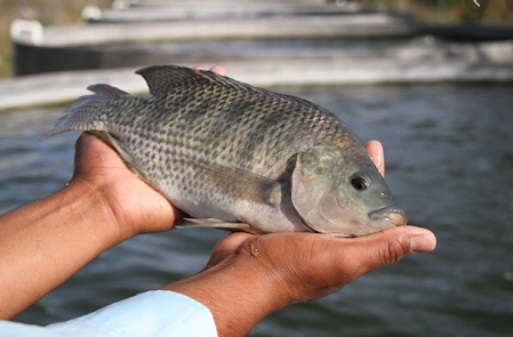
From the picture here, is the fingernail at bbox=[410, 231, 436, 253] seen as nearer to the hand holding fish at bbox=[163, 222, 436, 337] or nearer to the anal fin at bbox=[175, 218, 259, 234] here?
the hand holding fish at bbox=[163, 222, 436, 337]

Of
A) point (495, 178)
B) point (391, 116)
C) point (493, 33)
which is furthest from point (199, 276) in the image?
point (493, 33)

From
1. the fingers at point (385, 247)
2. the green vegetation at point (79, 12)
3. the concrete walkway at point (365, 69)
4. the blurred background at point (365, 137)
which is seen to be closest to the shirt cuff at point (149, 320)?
the fingers at point (385, 247)

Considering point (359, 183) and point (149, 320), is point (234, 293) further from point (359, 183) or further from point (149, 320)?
point (359, 183)

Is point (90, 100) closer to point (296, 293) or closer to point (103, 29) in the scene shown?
point (296, 293)

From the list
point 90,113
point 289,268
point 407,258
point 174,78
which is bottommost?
point 407,258

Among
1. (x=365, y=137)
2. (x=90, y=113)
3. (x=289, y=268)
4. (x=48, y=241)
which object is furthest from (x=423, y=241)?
(x=365, y=137)

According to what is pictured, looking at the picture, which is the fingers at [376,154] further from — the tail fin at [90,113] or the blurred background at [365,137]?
the tail fin at [90,113]

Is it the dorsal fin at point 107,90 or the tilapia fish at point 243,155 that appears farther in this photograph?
the dorsal fin at point 107,90
